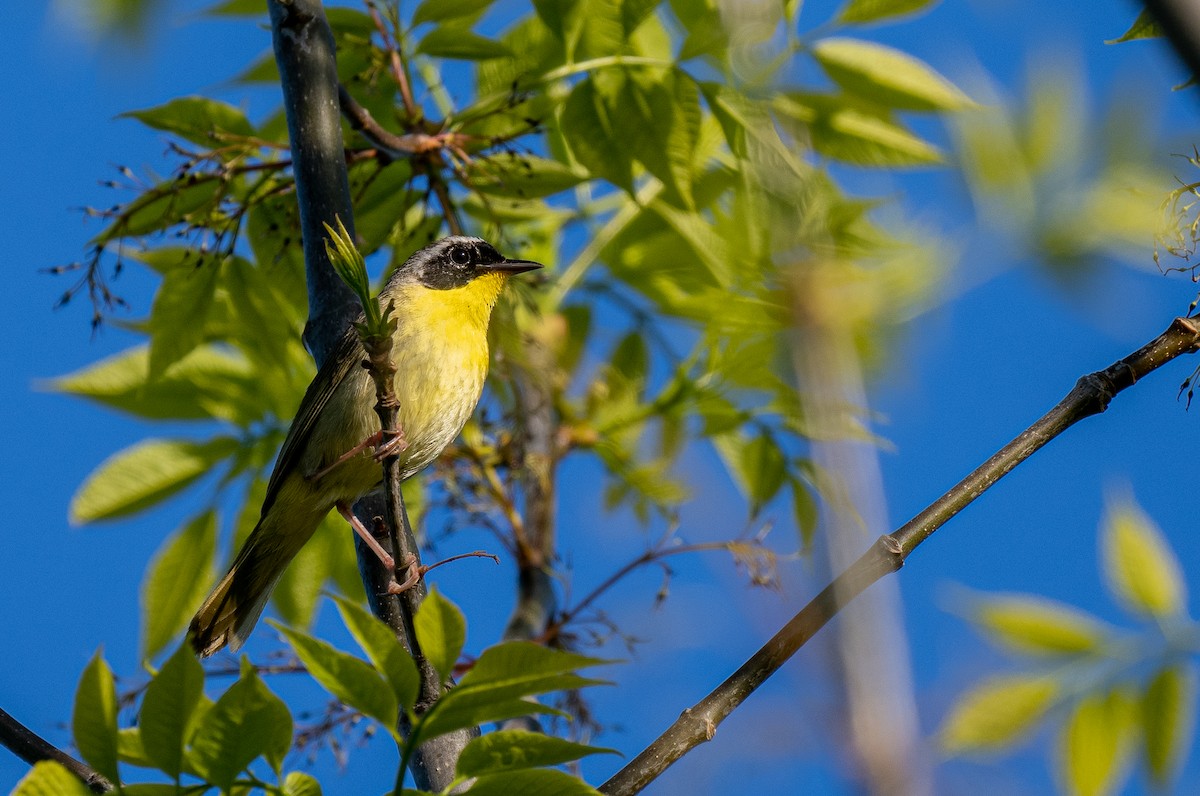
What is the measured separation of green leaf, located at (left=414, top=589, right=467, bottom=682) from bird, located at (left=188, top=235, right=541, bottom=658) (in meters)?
2.41

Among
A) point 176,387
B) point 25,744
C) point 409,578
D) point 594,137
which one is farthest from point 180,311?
point 25,744

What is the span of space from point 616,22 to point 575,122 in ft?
1.13

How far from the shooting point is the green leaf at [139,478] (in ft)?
15.4

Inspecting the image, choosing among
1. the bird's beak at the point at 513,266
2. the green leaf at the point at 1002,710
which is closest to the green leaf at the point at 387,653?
the green leaf at the point at 1002,710

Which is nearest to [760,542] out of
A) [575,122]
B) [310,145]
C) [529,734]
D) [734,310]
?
[734,310]

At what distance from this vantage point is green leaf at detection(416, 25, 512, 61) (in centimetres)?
392

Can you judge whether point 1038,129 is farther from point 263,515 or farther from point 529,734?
point 263,515

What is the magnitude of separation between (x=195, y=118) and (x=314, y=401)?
1.04m

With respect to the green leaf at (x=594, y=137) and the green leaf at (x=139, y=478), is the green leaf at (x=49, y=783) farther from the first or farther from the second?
the green leaf at (x=139, y=478)

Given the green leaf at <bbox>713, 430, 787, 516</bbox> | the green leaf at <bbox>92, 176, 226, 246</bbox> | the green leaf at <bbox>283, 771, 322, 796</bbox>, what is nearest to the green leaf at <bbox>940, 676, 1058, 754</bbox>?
the green leaf at <bbox>283, 771, 322, 796</bbox>

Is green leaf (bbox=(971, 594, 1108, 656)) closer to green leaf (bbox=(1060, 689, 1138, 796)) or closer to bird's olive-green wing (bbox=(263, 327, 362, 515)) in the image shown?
green leaf (bbox=(1060, 689, 1138, 796))

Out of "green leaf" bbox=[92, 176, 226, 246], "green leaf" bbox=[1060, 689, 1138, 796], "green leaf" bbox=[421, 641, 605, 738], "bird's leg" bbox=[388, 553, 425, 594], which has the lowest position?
"green leaf" bbox=[421, 641, 605, 738]

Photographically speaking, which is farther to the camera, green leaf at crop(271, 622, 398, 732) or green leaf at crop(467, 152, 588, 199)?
green leaf at crop(467, 152, 588, 199)

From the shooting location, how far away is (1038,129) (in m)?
3.46
